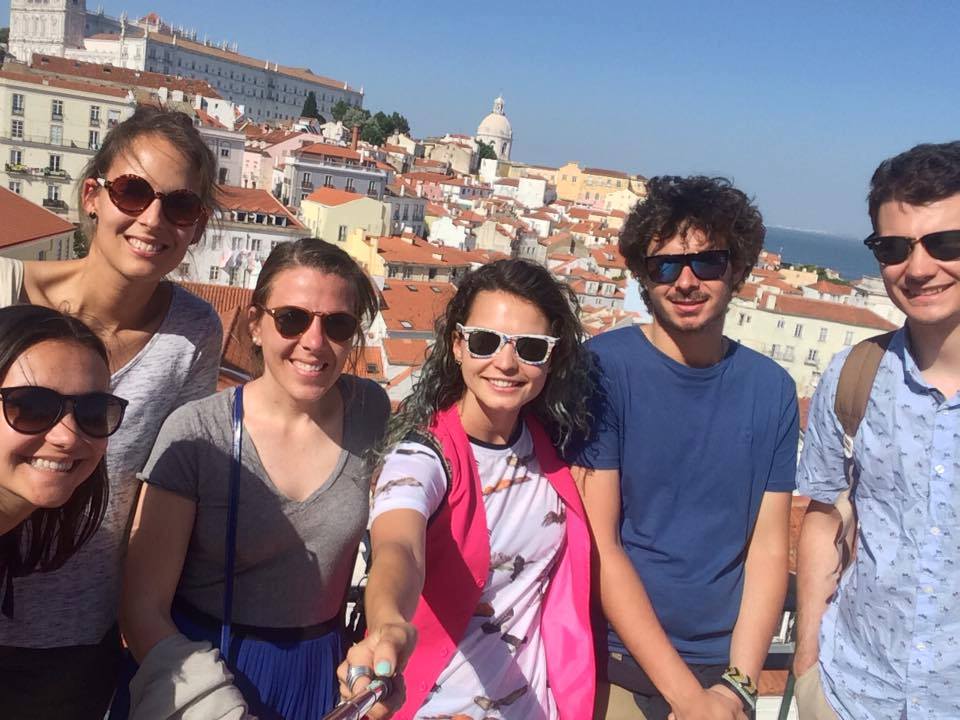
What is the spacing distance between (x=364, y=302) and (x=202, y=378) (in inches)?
19.4

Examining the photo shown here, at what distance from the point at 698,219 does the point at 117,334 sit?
161cm

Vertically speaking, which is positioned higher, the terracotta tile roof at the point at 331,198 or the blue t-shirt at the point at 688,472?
the terracotta tile roof at the point at 331,198

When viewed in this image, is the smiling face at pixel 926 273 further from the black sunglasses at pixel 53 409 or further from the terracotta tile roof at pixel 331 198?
the terracotta tile roof at pixel 331 198

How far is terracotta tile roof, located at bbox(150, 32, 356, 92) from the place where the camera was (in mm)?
85812

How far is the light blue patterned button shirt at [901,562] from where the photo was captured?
191 cm

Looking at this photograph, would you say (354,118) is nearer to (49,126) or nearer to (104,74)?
(104,74)

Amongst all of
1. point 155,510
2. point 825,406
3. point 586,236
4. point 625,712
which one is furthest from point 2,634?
point 586,236

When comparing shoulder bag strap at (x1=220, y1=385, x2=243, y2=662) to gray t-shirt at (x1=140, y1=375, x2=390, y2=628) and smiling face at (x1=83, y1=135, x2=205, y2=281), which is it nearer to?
gray t-shirt at (x1=140, y1=375, x2=390, y2=628)

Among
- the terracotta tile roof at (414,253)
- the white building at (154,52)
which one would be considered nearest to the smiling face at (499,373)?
the terracotta tile roof at (414,253)

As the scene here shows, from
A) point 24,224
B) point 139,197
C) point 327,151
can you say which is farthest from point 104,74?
point 139,197

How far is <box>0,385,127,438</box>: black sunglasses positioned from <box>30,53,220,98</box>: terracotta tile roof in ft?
175

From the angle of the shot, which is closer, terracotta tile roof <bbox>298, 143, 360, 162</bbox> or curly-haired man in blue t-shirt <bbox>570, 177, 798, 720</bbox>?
curly-haired man in blue t-shirt <bbox>570, 177, 798, 720</bbox>

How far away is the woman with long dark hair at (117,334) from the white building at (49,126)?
41.0m

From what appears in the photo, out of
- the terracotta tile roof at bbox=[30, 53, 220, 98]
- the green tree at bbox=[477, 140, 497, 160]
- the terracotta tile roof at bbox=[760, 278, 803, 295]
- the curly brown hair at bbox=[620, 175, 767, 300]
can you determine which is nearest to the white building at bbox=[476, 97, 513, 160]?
the green tree at bbox=[477, 140, 497, 160]
